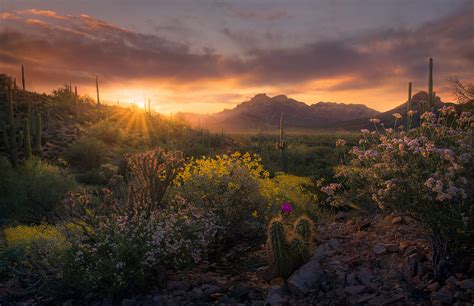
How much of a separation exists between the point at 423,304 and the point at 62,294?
16.6ft

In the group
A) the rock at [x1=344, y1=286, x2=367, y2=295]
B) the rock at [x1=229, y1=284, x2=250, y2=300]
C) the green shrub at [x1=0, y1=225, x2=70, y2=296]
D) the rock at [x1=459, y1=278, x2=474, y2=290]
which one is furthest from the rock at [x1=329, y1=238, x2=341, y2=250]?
the green shrub at [x1=0, y1=225, x2=70, y2=296]

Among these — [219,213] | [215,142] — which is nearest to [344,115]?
[215,142]

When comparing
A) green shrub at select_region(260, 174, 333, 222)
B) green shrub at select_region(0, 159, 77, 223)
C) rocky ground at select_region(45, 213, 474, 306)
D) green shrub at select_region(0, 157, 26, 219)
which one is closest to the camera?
rocky ground at select_region(45, 213, 474, 306)

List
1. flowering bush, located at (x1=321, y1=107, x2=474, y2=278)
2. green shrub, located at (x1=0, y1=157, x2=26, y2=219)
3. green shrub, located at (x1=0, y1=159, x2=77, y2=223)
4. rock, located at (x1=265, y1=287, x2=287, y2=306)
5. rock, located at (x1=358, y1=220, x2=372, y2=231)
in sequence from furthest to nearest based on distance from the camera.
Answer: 1. green shrub, located at (x1=0, y1=157, x2=26, y2=219)
2. green shrub, located at (x1=0, y1=159, x2=77, y2=223)
3. rock, located at (x1=358, y1=220, x2=372, y2=231)
4. rock, located at (x1=265, y1=287, x2=287, y2=306)
5. flowering bush, located at (x1=321, y1=107, x2=474, y2=278)

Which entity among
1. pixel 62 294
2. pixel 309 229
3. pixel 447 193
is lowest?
pixel 62 294

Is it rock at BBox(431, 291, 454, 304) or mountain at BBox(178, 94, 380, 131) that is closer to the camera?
rock at BBox(431, 291, 454, 304)

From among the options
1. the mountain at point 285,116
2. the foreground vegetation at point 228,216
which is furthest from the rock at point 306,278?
the mountain at point 285,116

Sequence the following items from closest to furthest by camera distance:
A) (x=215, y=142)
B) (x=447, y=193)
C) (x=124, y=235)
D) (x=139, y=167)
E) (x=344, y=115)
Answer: (x=447, y=193), (x=124, y=235), (x=139, y=167), (x=215, y=142), (x=344, y=115)

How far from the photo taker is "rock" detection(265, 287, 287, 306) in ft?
17.8

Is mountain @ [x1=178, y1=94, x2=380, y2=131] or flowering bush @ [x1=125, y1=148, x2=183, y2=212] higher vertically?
mountain @ [x1=178, y1=94, x2=380, y2=131]

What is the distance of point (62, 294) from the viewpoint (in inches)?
254

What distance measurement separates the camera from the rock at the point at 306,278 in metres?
5.61

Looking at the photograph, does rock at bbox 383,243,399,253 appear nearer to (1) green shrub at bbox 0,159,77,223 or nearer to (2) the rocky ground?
(2) the rocky ground

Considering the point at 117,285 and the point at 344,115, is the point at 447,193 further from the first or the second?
the point at 344,115
